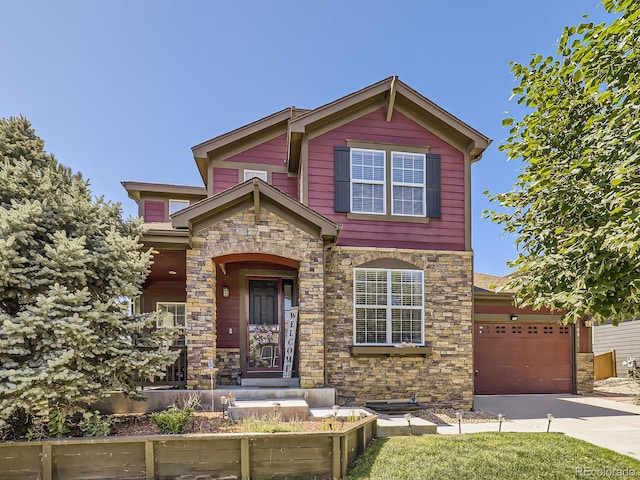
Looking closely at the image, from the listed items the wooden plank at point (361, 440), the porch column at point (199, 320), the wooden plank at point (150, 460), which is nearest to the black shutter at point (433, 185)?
the porch column at point (199, 320)

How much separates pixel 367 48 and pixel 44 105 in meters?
9.17

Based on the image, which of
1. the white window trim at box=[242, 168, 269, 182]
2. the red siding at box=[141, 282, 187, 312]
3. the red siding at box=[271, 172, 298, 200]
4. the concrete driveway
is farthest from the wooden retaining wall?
the white window trim at box=[242, 168, 269, 182]

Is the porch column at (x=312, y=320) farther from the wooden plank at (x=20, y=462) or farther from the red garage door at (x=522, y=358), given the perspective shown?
the red garage door at (x=522, y=358)

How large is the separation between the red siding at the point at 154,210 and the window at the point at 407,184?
7589 mm

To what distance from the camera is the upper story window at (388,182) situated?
9.88 meters

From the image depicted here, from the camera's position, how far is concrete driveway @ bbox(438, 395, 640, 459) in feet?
23.4

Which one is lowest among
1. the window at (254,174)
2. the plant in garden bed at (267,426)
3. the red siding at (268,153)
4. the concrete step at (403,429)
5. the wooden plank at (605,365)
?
the wooden plank at (605,365)

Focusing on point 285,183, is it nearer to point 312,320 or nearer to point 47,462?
point 312,320

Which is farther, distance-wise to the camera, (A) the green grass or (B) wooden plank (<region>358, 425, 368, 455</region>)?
(B) wooden plank (<region>358, 425, 368, 455</region>)

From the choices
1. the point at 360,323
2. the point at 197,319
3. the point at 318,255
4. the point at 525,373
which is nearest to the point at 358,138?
the point at 318,255

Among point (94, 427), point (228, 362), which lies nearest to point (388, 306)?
point (228, 362)

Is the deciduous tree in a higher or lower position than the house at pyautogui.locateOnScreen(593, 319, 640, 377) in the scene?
higher

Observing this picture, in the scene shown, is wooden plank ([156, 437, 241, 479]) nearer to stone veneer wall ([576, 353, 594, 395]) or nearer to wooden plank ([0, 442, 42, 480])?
wooden plank ([0, 442, 42, 480])

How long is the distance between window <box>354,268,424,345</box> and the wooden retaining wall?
13.3ft
